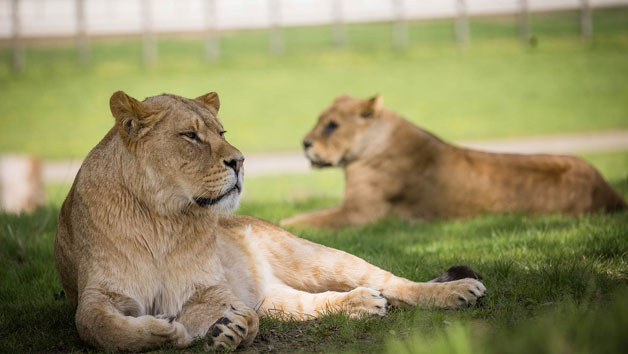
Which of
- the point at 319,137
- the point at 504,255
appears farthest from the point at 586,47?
the point at 504,255

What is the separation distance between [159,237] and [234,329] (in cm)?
68

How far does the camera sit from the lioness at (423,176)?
24.8ft

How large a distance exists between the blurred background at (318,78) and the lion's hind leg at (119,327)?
612 centimetres

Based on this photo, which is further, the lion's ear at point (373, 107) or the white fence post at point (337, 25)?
the white fence post at point (337, 25)

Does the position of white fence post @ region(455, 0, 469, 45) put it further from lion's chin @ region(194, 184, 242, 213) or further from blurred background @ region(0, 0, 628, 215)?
lion's chin @ region(194, 184, 242, 213)

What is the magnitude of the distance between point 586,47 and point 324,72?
11.0 metres

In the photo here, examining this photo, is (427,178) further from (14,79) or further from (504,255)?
(14,79)

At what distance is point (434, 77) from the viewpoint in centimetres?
2847

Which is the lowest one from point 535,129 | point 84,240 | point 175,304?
point 535,129

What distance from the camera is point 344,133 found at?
27.9 feet

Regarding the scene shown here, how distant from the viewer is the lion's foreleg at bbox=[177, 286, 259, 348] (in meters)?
3.74

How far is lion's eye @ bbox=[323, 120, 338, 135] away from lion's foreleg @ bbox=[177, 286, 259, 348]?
179 inches

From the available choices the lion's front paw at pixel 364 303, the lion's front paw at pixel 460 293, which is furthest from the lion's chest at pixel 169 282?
the lion's front paw at pixel 460 293

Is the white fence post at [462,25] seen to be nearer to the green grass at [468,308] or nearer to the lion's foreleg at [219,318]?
the green grass at [468,308]
